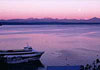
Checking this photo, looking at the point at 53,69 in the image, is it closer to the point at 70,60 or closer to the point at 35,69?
the point at 35,69

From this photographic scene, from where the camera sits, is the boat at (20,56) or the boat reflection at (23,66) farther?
the boat at (20,56)

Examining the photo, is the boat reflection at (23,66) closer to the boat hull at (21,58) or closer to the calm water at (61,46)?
the boat hull at (21,58)

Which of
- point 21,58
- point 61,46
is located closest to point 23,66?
point 21,58

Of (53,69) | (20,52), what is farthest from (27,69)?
(20,52)

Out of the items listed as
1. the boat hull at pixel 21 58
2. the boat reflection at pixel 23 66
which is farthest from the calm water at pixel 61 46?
the boat reflection at pixel 23 66

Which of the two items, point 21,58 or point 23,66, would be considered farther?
point 21,58

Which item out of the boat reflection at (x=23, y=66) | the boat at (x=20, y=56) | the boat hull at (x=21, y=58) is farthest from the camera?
the boat at (x=20, y=56)

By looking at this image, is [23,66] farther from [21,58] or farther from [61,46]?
[61,46]

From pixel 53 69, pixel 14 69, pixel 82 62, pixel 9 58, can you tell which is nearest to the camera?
pixel 53 69

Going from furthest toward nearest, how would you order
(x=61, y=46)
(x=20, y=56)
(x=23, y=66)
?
(x=61, y=46) → (x=20, y=56) → (x=23, y=66)

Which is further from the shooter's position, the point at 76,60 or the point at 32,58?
the point at 32,58

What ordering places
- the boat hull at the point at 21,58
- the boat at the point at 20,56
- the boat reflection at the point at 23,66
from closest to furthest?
the boat reflection at the point at 23,66 < the boat hull at the point at 21,58 < the boat at the point at 20,56

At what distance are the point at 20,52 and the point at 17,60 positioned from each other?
54.8 inches

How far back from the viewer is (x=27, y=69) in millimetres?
12312
